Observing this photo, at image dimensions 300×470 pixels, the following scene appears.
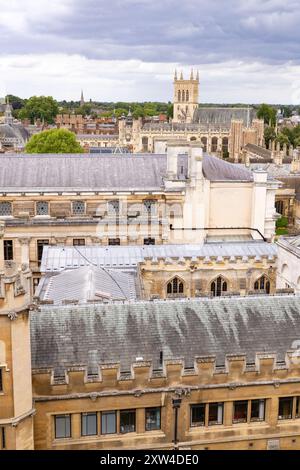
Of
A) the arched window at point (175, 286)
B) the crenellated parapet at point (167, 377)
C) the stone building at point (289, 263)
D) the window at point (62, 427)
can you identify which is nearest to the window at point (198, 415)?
the crenellated parapet at point (167, 377)

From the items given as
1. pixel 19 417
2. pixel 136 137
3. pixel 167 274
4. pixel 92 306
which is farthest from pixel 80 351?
pixel 136 137

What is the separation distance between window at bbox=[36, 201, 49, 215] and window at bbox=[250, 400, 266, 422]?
2612 centimetres

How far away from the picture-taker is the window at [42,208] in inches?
1700

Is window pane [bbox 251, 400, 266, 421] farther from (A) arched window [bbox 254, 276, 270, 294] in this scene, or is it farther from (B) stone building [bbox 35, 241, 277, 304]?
(A) arched window [bbox 254, 276, 270, 294]

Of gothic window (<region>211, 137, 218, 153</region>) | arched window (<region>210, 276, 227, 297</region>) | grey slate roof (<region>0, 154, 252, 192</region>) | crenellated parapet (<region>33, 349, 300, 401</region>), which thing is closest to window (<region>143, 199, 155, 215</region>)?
grey slate roof (<region>0, 154, 252, 192</region>)

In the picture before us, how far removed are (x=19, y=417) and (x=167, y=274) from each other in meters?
16.4

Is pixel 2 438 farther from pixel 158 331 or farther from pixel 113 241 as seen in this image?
pixel 113 241

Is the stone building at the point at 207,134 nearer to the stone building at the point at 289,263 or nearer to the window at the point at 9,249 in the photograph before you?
the window at the point at 9,249

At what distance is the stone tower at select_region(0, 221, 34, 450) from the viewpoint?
1758cm

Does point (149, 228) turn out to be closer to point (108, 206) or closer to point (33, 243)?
point (108, 206)

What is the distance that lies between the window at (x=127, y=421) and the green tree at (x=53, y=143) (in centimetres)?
6173

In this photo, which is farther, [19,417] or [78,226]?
[78,226]

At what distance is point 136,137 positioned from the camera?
151750 mm

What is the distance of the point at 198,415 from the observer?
69.2ft
